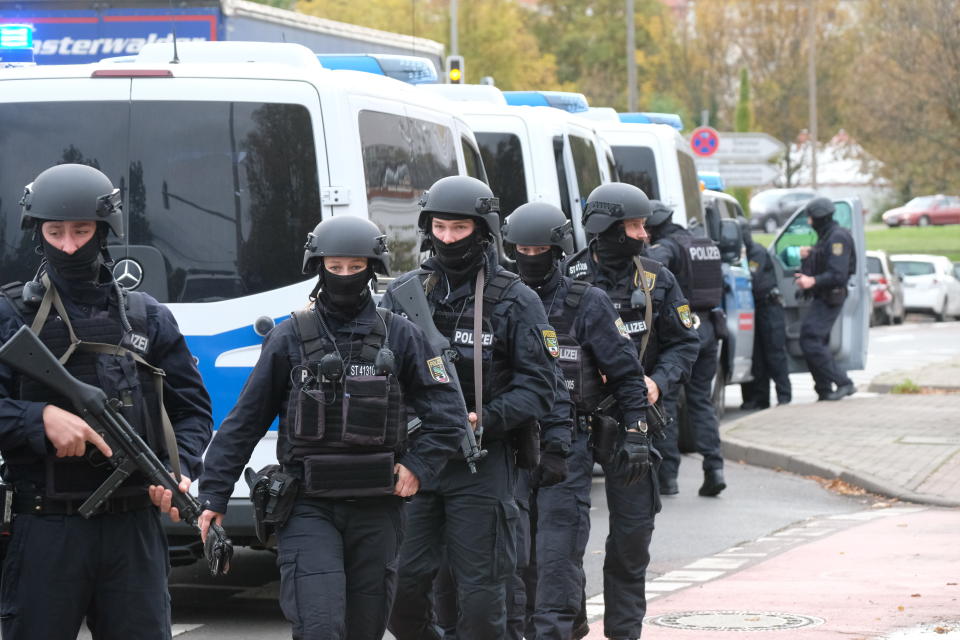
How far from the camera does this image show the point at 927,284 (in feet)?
128

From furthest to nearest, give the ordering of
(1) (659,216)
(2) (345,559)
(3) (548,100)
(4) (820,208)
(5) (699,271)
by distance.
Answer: (4) (820,208) < (3) (548,100) < (5) (699,271) < (1) (659,216) < (2) (345,559)

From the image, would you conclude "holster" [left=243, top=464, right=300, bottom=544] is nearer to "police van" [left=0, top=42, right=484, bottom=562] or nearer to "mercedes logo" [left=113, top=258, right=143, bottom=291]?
"police van" [left=0, top=42, right=484, bottom=562]

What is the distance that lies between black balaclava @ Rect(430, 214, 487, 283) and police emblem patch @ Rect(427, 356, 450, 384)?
0.77 metres

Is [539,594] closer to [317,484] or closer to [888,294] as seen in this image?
[317,484]

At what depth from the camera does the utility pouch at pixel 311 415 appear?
5.30 meters

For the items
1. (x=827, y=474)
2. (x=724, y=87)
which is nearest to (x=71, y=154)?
(x=827, y=474)

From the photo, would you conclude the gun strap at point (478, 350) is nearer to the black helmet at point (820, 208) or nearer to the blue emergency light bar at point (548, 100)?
the blue emergency light bar at point (548, 100)

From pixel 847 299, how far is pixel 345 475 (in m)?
12.9

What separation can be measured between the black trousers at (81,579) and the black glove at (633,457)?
2585 millimetres

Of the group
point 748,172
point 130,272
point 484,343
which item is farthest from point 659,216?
point 748,172

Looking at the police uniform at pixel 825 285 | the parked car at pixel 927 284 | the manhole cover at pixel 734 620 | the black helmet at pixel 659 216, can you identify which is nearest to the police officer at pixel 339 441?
the manhole cover at pixel 734 620

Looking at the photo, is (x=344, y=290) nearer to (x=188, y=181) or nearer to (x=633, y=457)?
(x=633, y=457)

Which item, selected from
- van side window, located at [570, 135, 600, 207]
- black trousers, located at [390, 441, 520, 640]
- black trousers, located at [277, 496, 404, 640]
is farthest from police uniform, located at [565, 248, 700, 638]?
van side window, located at [570, 135, 600, 207]

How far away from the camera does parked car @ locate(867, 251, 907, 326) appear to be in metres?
34.4
